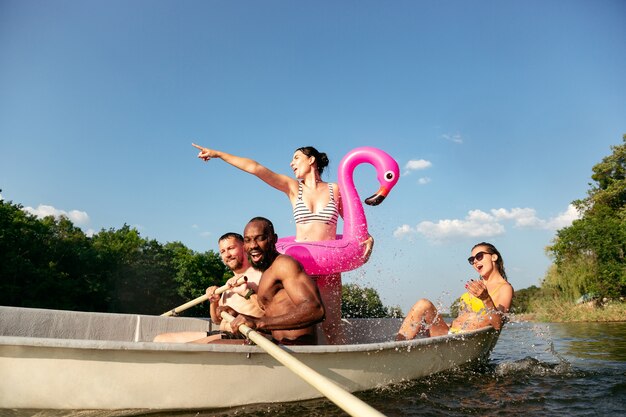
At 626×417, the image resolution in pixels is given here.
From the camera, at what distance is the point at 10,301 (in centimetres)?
2072

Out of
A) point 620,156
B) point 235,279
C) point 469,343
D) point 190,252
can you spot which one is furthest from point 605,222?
point 235,279

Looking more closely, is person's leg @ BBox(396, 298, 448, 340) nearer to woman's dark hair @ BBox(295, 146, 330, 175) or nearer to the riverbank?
woman's dark hair @ BBox(295, 146, 330, 175)

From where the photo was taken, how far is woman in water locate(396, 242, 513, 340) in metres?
5.32

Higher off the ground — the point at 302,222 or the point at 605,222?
the point at 605,222

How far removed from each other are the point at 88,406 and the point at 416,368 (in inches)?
112

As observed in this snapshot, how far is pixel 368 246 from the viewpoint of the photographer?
5.00m

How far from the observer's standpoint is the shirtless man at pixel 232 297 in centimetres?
416

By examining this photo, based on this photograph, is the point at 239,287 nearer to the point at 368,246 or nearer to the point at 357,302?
the point at 368,246

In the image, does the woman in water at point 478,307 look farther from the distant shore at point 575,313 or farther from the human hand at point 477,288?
the distant shore at point 575,313

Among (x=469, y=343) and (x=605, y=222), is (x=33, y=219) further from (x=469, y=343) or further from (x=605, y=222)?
(x=605, y=222)

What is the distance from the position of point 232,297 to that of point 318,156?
1.90 metres

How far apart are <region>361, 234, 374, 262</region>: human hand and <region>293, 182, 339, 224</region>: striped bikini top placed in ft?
1.36

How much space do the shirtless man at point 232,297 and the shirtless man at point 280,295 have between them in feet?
1.01

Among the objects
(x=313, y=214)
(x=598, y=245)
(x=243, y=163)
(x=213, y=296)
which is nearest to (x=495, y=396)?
(x=313, y=214)
